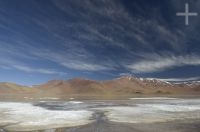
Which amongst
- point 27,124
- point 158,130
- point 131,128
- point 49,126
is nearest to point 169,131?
point 158,130

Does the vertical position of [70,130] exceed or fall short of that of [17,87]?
it falls short

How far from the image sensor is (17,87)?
194 metres

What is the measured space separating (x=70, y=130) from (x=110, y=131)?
9.24 feet

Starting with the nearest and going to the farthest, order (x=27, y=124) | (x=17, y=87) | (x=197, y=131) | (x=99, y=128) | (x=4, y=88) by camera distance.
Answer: (x=197, y=131) → (x=99, y=128) → (x=27, y=124) → (x=4, y=88) → (x=17, y=87)

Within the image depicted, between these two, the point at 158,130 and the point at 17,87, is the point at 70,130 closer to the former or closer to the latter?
the point at 158,130

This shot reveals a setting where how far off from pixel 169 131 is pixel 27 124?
10.9m

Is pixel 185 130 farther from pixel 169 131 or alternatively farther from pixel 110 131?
pixel 110 131

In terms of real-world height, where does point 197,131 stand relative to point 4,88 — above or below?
→ below

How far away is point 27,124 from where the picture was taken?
22.5 meters

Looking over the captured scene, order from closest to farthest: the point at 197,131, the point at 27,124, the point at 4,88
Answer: the point at 197,131 → the point at 27,124 → the point at 4,88

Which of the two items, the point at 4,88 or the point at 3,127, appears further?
the point at 4,88

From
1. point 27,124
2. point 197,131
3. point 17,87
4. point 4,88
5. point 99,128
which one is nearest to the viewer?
point 197,131

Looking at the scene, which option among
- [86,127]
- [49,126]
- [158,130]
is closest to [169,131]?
[158,130]

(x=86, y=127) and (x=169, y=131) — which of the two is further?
(x=86, y=127)
